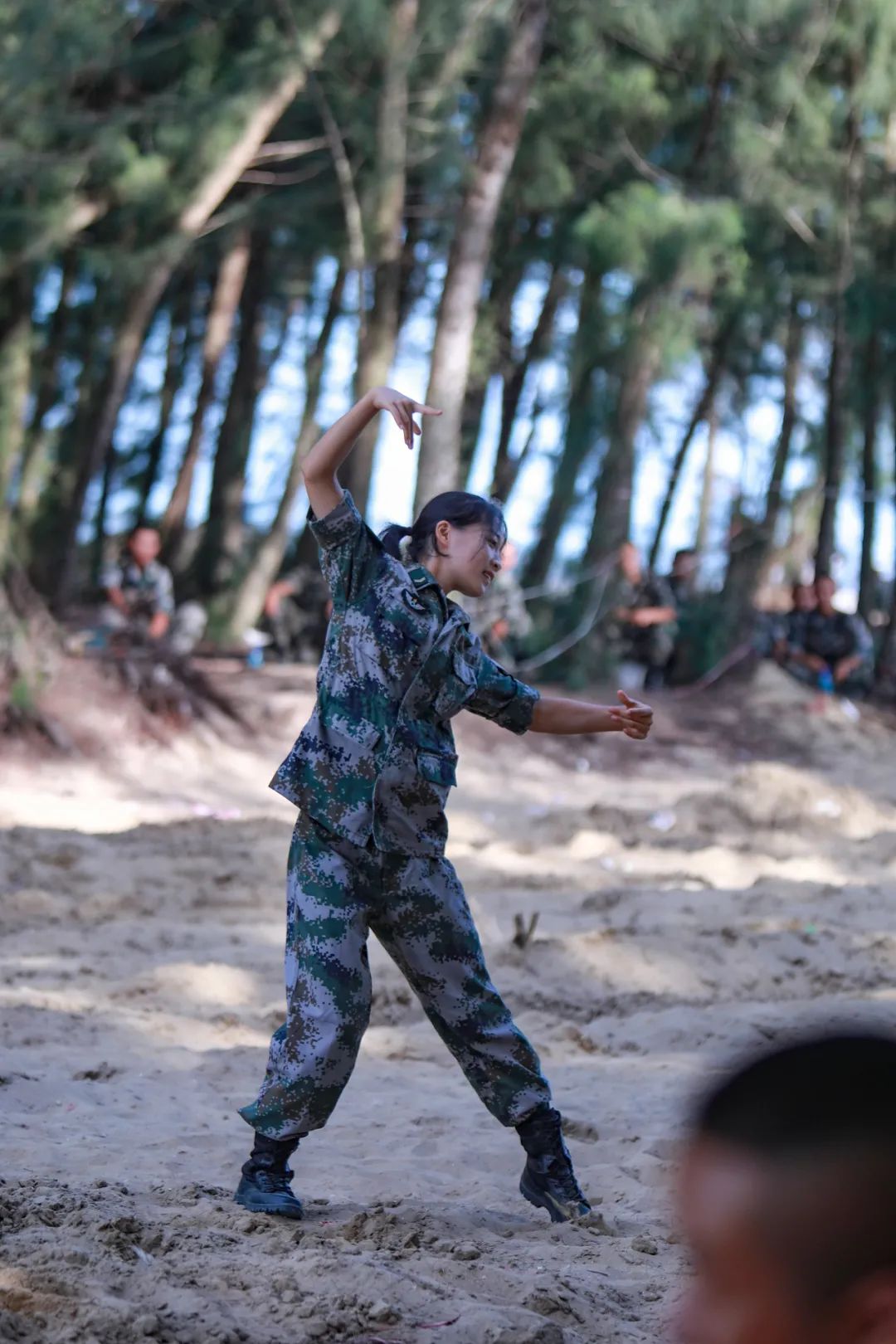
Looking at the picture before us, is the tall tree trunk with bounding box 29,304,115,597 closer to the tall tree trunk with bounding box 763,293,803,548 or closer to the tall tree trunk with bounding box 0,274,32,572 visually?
the tall tree trunk with bounding box 0,274,32,572

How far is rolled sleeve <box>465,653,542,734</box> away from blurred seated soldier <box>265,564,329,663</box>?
1160 cm

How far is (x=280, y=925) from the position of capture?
7117 millimetres

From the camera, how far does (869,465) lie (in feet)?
64.1

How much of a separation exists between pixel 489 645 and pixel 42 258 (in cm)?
630

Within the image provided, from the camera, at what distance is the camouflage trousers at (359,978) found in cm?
344

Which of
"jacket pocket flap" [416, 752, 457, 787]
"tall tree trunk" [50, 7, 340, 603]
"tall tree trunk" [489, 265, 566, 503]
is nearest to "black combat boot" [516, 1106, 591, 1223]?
"jacket pocket flap" [416, 752, 457, 787]

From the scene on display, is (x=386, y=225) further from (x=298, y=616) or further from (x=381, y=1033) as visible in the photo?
(x=381, y=1033)

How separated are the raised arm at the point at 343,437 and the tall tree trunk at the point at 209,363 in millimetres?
14902

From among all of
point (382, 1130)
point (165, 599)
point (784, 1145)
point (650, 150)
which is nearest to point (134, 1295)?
point (382, 1130)

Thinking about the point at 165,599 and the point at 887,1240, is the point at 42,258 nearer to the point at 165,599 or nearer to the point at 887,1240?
the point at 165,599

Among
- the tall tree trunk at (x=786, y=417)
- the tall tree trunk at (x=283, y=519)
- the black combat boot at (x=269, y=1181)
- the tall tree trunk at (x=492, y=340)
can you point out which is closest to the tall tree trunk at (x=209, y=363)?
the tall tree trunk at (x=283, y=519)

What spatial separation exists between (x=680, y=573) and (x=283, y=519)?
5.00 metres

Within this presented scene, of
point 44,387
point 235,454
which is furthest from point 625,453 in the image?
point 44,387

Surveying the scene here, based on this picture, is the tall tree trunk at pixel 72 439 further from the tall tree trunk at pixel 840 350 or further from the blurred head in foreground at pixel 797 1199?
the blurred head in foreground at pixel 797 1199
